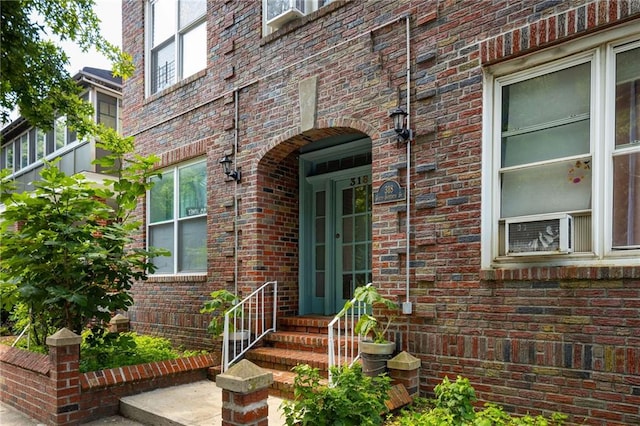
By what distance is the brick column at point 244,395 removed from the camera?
286 cm

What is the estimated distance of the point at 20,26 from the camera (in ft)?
13.7

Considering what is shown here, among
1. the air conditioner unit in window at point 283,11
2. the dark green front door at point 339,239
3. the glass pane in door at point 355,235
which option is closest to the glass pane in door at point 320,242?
the dark green front door at point 339,239

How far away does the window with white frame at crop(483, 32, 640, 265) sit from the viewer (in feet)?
10.9

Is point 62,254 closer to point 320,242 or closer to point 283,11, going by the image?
point 320,242

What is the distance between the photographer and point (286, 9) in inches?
216

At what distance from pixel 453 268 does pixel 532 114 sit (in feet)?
4.88

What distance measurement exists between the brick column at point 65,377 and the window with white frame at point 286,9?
422cm

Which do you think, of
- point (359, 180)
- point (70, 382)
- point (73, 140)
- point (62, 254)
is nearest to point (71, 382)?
point (70, 382)

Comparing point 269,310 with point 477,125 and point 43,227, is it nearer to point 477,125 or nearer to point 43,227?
point 43,227

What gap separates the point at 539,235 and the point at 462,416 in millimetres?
1489

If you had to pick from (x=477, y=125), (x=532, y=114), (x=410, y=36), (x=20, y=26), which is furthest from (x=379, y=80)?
(x=20, y=26)

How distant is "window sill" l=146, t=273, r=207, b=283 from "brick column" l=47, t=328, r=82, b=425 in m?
2.07

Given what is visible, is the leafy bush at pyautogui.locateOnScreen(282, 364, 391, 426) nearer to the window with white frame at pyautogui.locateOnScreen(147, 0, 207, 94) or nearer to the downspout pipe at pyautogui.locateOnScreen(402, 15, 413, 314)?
the downspout pipe at pyautogui.locateOnScreen(402, 15, 413, 314)

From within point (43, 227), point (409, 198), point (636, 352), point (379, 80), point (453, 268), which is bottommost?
point (636, 352)
